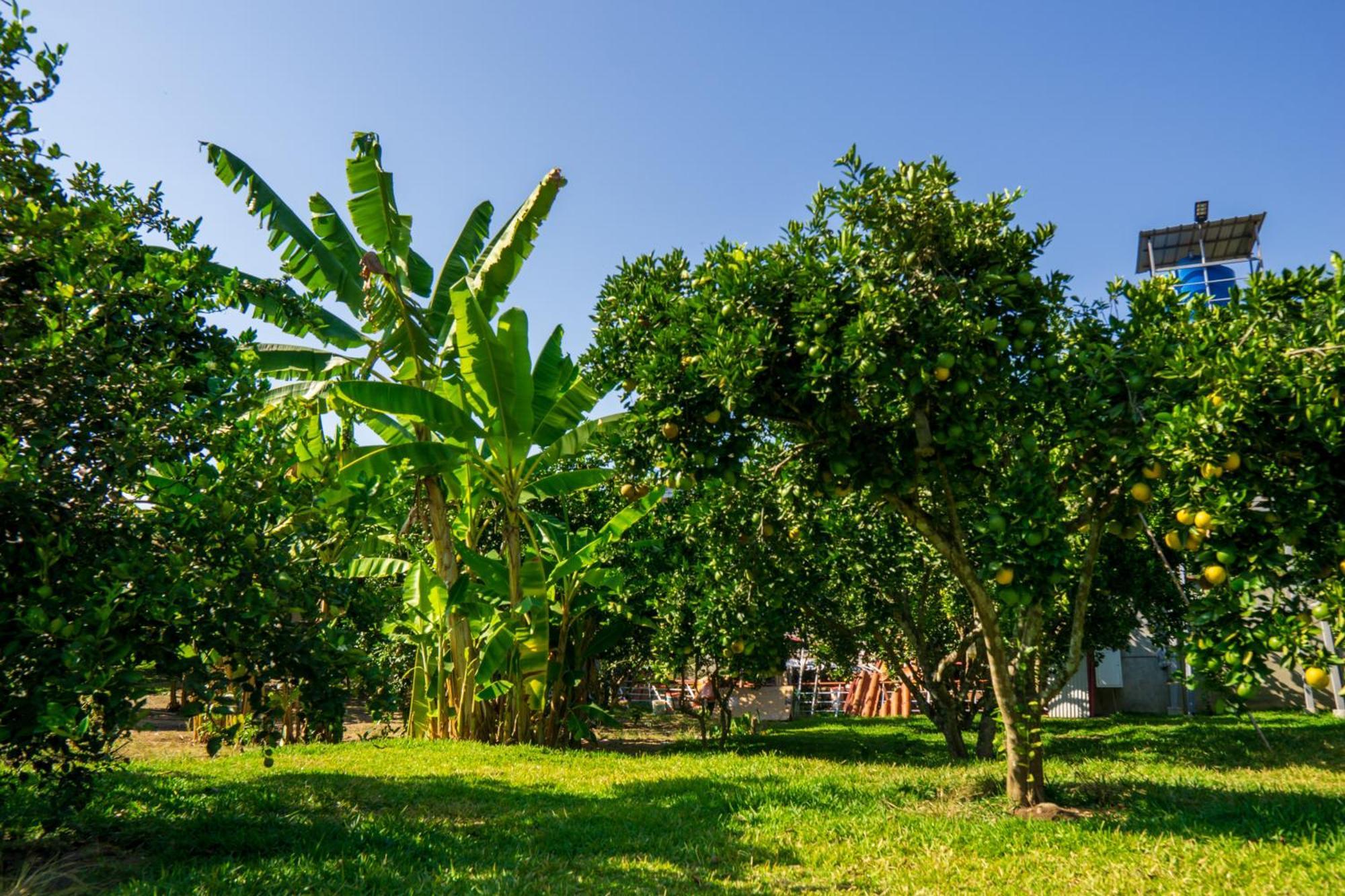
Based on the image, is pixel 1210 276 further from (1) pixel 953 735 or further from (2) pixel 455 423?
(2) pixel 455 423

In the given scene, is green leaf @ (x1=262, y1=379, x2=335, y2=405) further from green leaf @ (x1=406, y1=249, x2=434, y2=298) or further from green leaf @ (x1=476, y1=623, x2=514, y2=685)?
green leaf @ (x1=476, y1=623, x2=514, y2=685)

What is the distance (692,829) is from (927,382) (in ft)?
12.4

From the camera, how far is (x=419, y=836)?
223 inches

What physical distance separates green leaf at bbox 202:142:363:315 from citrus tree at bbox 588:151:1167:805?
6107 mm

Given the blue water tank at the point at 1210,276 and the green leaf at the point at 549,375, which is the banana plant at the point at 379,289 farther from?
the blue water tank at the point at 1210,276

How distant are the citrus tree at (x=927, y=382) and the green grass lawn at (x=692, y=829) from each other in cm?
109

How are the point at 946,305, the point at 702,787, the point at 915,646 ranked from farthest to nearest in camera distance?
the point at 915,646 → the point at 702,787 → the point at 946,305

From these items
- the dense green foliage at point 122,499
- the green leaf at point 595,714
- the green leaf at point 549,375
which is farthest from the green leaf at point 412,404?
the green leaf at point 595,714

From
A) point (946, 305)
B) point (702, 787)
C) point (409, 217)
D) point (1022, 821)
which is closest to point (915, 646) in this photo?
point (702, 787)

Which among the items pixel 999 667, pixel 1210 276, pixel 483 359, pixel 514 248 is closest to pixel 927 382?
pixel 999 667

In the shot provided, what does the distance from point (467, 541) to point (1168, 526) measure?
9072mm

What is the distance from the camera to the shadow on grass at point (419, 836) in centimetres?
463

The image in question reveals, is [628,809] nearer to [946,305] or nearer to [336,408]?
[946,305]

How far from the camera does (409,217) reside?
1105 cm
